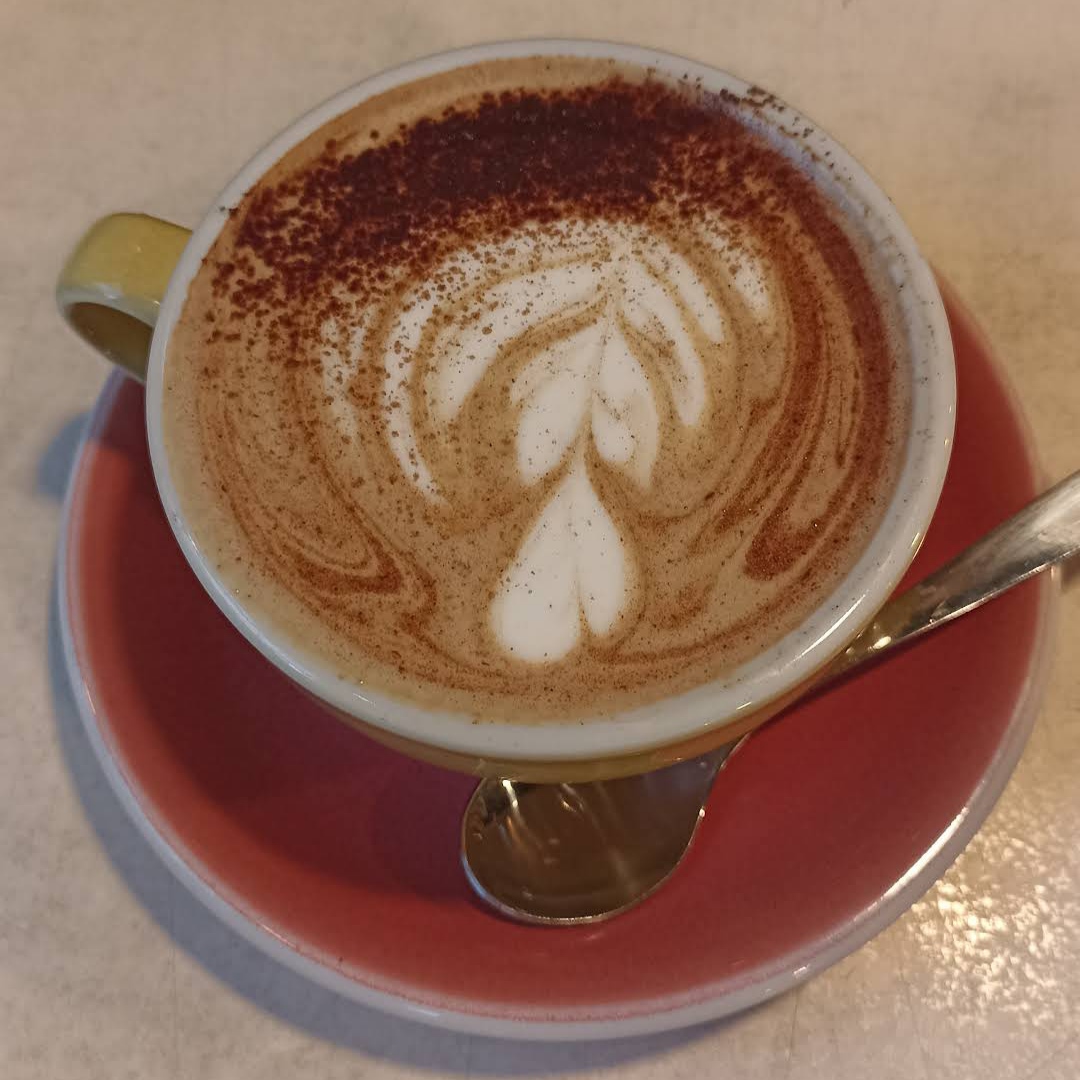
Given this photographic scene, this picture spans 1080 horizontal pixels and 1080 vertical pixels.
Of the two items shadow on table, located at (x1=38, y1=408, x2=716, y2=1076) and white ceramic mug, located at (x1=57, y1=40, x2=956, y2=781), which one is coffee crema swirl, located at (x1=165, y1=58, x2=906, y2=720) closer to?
white ceramic mug, located at (x1=57, y1=40, x2=956, y2=781)

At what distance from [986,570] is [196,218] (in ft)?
4.10

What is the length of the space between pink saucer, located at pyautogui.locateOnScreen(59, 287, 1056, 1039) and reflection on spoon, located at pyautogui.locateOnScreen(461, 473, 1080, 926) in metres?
0.03

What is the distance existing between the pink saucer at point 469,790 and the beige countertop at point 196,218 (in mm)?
128

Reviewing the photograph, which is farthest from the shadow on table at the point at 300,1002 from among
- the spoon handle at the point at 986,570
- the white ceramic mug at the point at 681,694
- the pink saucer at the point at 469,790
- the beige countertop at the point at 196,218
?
the spoon handle at the point at 986,570

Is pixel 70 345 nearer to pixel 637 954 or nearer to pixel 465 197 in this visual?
pixel 465 197

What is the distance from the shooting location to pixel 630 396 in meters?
1.08

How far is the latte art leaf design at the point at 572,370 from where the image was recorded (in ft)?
3.22

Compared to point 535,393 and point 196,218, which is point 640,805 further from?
point 196,218

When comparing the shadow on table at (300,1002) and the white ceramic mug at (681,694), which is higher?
the white ceramic mug at (681,694)

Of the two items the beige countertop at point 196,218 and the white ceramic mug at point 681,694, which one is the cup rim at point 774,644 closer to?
the white ceramic mug at point 681,694

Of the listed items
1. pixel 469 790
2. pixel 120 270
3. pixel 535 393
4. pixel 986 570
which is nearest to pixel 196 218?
pixel 120 270

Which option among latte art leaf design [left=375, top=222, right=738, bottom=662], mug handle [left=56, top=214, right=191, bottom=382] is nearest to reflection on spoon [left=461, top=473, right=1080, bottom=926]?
latte art leaf design [left=375, top=222, right=738, bottom=662]

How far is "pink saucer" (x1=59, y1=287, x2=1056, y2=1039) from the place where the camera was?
3.13ft

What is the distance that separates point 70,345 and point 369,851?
2.92ft
